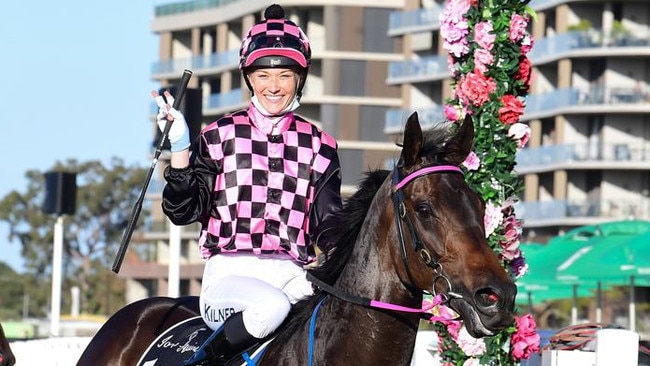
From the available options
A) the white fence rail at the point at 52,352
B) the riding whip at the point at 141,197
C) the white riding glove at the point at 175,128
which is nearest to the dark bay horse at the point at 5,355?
the white fence rail at the point at 52,352

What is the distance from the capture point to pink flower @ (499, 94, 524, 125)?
9.73m

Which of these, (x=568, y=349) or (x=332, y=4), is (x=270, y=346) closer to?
(x=568, y=349)

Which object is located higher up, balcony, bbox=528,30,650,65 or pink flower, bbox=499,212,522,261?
balcony, bbox=528,30,650,65

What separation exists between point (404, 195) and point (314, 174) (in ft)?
3.05

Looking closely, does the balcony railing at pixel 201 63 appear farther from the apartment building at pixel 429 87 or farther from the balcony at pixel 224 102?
the balcony at pixel 224 102

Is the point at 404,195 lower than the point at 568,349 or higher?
higher

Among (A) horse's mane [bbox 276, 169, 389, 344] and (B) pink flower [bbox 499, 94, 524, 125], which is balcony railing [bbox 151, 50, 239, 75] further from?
(A) horse's mane [bbox 276, 169, 389, 344]

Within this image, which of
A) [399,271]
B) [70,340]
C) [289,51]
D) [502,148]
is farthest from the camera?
[70,340]

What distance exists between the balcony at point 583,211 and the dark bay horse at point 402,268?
5175 cm

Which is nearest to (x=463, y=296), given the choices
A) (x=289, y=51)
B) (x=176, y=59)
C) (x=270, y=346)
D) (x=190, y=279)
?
(x=270, y=346)

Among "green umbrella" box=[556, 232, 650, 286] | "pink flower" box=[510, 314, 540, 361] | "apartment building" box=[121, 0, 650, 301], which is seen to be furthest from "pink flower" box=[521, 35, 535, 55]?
"apartment building" box=[121, 0, 650, 301]

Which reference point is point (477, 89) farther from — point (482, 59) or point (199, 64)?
point (199, 64)

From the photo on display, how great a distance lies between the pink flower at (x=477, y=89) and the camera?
9.74m

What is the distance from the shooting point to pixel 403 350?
584 cm
